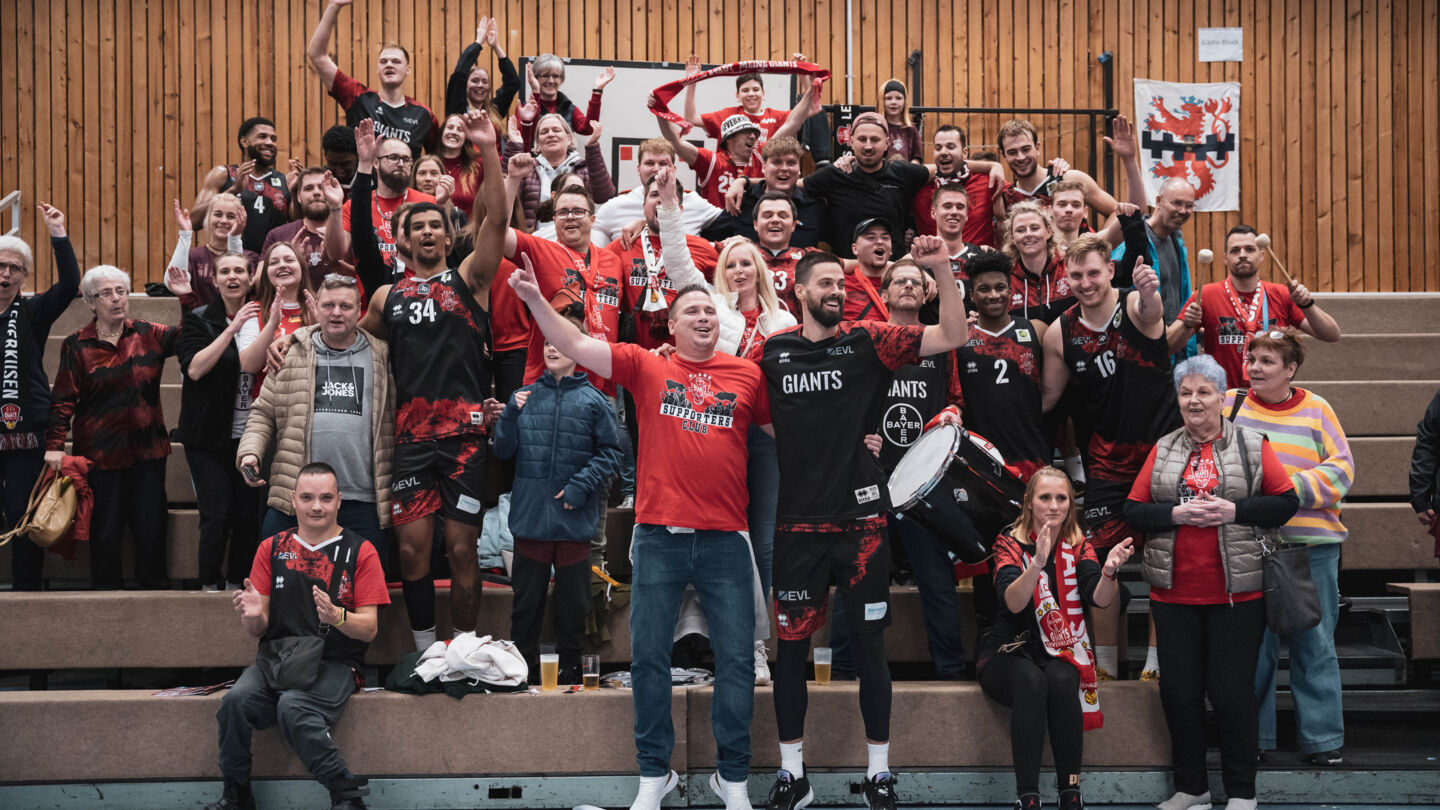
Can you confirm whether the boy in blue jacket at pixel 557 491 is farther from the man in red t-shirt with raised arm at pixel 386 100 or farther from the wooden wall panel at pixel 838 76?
the wooden wall panel at pixel 838 76

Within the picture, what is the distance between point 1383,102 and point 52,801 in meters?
10.7

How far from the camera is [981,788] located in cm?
461

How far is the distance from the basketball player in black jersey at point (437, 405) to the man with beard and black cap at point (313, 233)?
0.85 meters

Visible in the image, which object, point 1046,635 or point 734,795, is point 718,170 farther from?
point 734,795

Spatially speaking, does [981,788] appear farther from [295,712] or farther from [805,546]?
[295,712]

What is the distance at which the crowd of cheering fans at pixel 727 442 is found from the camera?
417 cm

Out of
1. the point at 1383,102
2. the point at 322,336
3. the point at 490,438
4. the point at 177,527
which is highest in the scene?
the point at 1383,102

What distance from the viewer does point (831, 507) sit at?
411 cm

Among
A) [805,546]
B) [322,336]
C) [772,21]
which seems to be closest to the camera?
[805,546]

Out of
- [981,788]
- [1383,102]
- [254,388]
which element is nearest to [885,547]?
[981,788]

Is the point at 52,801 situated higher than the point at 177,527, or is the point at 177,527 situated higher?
the point at 177,527

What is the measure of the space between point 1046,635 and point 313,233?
3.94m

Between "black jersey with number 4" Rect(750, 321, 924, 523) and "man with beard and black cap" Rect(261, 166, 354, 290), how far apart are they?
Result: 8.11 ft

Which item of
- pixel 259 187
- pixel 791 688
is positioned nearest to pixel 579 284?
pixel 791 688
